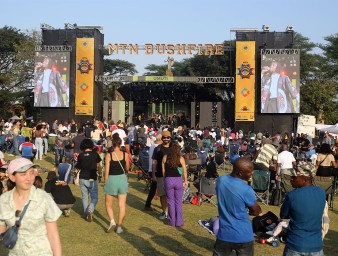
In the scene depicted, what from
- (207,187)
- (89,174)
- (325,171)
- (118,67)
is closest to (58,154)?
(207,187)

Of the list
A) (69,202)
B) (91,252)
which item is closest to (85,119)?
(69,202)

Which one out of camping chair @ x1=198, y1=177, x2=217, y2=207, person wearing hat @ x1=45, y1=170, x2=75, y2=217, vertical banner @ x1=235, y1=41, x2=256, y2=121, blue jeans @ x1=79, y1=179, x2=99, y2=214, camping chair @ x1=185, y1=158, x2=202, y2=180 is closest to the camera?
person wearing hat @ x1=45, y1=170, x2=75, y2=217

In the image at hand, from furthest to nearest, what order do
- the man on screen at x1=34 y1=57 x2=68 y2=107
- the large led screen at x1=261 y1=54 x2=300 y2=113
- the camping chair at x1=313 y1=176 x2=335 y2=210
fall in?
the man on screen at x1=34 y1=57 x2=68 y2=107 → the large led screen at x1=261 y1=54 x2=300 y2=113 → the camping chair at x1=313 y1=176 x2=335 y2=210

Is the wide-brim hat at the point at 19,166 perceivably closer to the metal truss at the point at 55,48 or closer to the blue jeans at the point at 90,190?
the blue jeans at the point at 90,190

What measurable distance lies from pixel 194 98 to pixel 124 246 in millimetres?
31612

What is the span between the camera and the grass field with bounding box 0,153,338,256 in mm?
6664

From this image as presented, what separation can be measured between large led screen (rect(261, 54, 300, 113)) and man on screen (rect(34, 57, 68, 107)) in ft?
34.7

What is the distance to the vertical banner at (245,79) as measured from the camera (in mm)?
28594

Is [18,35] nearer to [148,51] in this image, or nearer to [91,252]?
[148,51]

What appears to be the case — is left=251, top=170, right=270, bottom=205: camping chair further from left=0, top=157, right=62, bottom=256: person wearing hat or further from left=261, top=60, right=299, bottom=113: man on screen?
left=261, top=60, right=299, bottom=113: man on screen

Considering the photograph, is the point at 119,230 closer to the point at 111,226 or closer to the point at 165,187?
the point at 111,226

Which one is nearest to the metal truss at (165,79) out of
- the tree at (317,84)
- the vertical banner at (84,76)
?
the vertical banner at (84,76)

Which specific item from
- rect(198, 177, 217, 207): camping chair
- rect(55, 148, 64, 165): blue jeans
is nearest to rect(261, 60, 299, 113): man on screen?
rect(55, 148, 64, 165): blue jeans

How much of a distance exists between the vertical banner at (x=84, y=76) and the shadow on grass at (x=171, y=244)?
21994 mm
